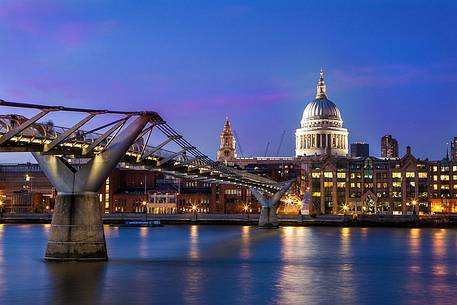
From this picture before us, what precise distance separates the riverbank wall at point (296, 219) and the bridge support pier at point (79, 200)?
4292 inches

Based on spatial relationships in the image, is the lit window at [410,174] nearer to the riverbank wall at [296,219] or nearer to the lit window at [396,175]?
the lit window at [396,175]

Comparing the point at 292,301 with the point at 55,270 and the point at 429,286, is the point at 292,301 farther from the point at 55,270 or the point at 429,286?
the point at 55,270

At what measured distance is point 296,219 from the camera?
168000 millimetres

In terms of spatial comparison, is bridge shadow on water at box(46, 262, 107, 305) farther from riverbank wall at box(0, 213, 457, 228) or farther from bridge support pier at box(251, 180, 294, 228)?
riverbank wall at box(0, 213, 457, 228)

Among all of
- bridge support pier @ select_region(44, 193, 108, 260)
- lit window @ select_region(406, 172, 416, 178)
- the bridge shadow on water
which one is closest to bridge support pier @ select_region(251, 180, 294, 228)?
lit window @ select_region(406, 172, 416, 178)

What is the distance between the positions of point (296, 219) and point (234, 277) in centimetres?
11470

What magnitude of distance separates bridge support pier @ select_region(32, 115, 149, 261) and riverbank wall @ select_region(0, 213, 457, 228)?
10903 cm

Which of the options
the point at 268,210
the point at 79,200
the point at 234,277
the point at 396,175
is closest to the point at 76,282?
the point at 79,200

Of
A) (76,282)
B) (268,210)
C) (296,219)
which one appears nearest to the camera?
(76,282)

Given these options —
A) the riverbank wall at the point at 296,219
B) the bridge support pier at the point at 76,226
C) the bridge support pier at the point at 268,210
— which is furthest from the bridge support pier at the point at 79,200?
the riverbank wall at the point at 296,219

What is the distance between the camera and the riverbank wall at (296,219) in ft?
527

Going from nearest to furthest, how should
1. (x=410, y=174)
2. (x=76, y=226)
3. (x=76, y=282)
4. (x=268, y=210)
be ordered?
(x=76, y=282), (x=76, y=226), (x=268, y=210), (x=410, y=174)

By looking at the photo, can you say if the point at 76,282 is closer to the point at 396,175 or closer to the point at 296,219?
the point at 296,219

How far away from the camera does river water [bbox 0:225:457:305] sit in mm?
44031
